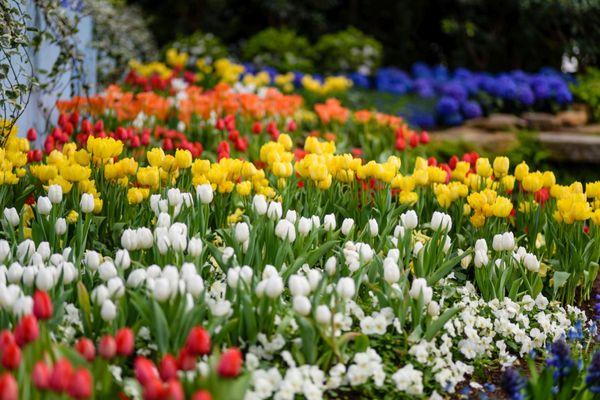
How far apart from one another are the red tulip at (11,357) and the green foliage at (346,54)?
8481 millimetres

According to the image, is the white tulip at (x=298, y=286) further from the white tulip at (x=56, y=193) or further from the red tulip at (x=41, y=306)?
the white tulip at (x=56, y=193)

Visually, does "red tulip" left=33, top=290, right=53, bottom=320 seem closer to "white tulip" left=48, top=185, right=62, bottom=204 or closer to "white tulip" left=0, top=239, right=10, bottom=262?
"white tulip" left=0, top=239, right=10, bottom=262

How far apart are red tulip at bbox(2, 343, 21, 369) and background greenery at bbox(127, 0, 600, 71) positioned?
8351mm

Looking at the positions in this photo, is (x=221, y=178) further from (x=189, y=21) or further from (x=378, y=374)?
(x=189, y=21)

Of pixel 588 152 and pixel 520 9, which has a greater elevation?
pixel 520 9

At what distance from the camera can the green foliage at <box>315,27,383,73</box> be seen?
1042cm

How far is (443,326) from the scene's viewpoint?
10.2 feet

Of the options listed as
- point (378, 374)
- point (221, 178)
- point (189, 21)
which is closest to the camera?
point (378, 374)

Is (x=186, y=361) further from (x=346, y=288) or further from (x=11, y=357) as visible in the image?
(x=346, y=288)

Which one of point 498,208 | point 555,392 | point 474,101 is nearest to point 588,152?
point 474,101

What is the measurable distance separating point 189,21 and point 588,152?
23.5 ft

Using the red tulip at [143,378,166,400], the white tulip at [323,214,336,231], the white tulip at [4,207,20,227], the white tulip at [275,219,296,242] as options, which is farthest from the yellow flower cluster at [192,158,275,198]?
the red tulip at [143,378,166,400]

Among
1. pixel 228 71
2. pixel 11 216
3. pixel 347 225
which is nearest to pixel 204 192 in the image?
pixel 347 225

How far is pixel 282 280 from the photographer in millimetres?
3025
